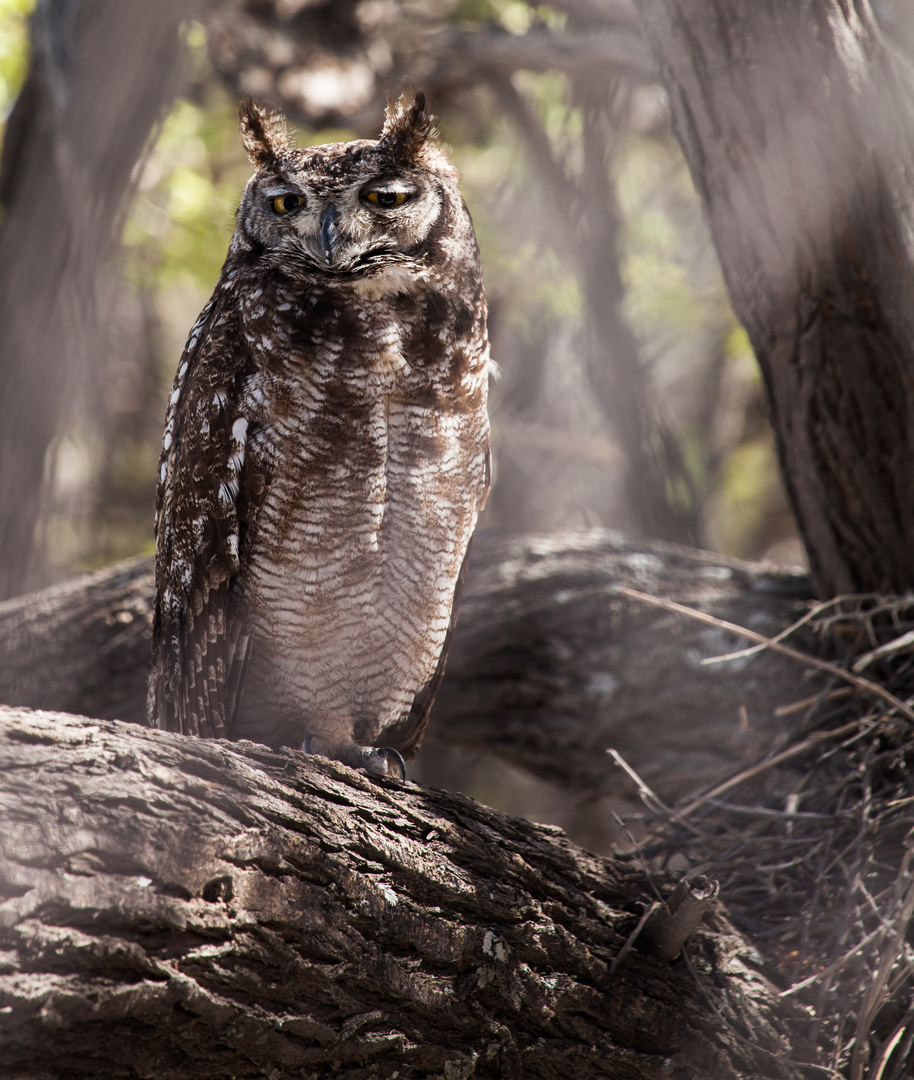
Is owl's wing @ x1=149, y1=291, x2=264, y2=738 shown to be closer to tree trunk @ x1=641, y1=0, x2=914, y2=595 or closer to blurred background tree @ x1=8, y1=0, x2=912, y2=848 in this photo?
blurred background tree @ x1=8, y1=0, x2=912, y2=848

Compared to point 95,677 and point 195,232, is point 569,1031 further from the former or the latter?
point 195,232

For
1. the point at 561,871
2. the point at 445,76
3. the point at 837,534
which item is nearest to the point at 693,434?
the point at 445,76

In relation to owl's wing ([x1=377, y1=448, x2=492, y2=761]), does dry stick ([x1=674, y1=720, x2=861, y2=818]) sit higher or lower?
lower

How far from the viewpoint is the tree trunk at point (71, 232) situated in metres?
3.10

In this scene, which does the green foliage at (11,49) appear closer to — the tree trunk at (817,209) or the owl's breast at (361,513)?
the owl's breast at (361,513)

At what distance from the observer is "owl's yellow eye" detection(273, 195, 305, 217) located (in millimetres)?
2287

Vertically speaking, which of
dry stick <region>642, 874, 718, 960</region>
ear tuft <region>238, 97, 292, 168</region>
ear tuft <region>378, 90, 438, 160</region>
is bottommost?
dry stick <region>642, 874, 718, 960</region>

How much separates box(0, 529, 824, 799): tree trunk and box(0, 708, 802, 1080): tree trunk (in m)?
1.14

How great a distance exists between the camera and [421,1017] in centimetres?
148

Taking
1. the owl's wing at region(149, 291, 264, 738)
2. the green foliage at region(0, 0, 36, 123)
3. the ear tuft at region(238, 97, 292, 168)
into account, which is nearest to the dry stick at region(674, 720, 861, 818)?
the owl's wing at region(149, 291, 264, 738)

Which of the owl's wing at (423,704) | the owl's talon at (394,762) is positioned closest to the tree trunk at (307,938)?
the owl's talon at (394,762)

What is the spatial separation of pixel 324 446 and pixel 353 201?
612mm

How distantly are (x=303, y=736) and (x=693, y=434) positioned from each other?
5.30 m

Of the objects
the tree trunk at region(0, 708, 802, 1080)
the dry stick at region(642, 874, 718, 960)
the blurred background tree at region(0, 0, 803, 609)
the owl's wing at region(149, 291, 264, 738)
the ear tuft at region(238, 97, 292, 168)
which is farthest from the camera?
the blurred background tree at region(0, 0, 803, 609)
